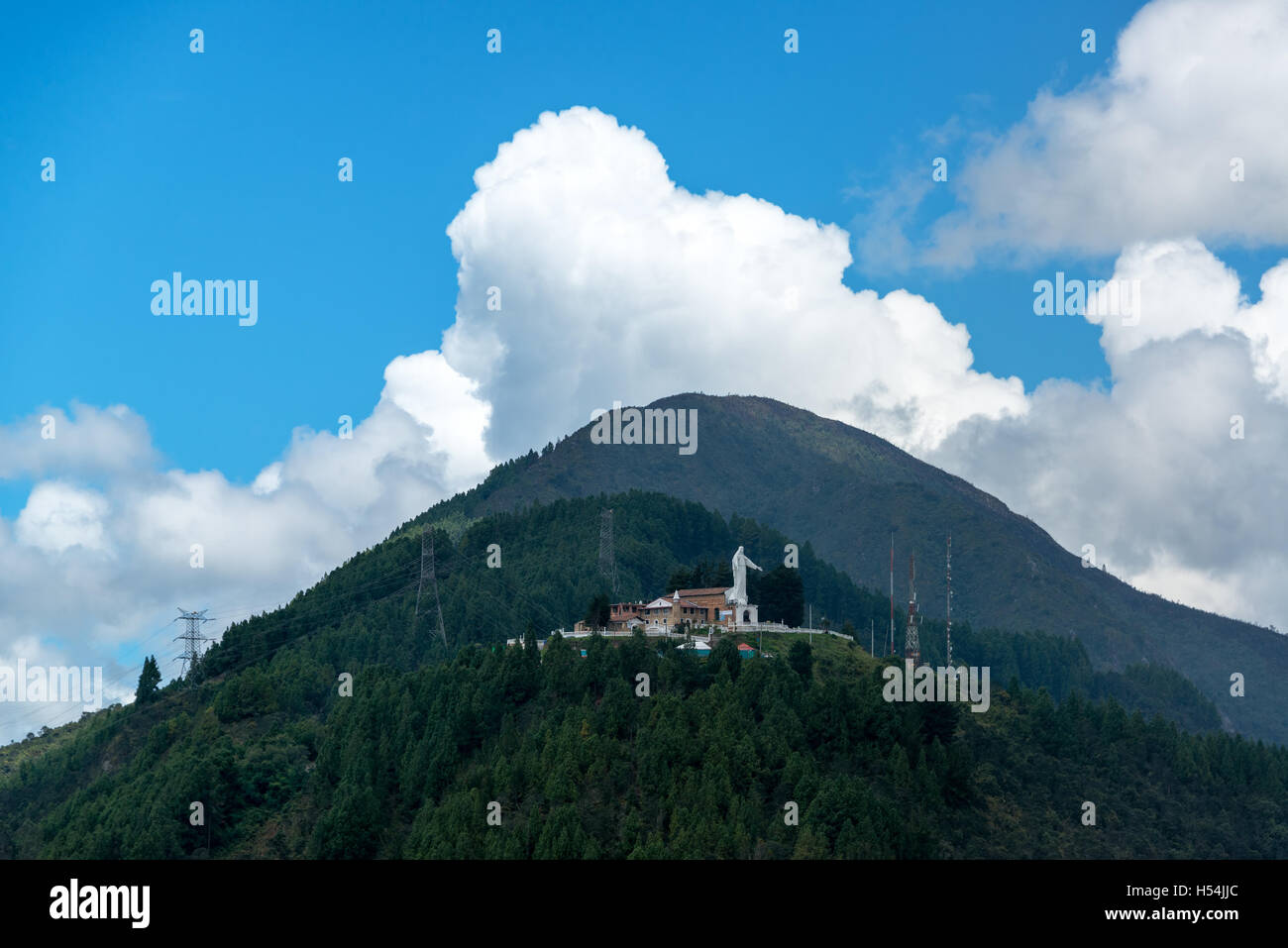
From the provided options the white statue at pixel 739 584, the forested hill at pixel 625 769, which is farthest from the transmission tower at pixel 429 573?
the white statue at pixel 739 584

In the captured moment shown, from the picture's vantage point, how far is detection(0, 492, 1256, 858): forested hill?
4294 inches

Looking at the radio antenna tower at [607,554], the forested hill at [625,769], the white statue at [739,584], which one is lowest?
the forested hill at [625,769]

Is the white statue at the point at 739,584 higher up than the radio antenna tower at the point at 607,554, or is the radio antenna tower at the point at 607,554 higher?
the radio antenna tower at the point at 607,554

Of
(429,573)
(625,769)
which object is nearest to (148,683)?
(429,573)

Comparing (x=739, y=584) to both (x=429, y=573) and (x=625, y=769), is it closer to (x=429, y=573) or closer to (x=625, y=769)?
(x=625, y=769)

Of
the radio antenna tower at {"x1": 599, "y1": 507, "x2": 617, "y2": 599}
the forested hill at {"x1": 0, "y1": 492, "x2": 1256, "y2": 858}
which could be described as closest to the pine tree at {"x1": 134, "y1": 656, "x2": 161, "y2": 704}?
the forested hill at {"x1": 0, "y1": 492, "x2": 1256, "y2": 858}

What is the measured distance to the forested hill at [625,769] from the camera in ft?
358

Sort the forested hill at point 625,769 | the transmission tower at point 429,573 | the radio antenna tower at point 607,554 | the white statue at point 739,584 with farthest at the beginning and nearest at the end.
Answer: the radio antenna tower at point 607,554, the transmission tower at point 429,573, the white statue at point 739,584, the forested hill at point 625,769

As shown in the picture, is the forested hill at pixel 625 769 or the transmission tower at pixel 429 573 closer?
the forested hill at pixel 625 769

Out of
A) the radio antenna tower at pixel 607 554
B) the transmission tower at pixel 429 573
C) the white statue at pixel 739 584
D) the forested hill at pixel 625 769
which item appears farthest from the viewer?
the radio antenna tower at pixel 607 554

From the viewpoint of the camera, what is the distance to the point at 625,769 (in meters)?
113

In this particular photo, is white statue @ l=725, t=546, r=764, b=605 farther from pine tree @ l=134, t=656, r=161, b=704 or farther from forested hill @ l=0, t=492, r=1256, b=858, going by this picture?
pine tree @ l=134, t=656, r=161, b=704

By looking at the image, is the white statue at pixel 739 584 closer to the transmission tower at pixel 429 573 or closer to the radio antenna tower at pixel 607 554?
the radio antenna tower at pixel 607 554
